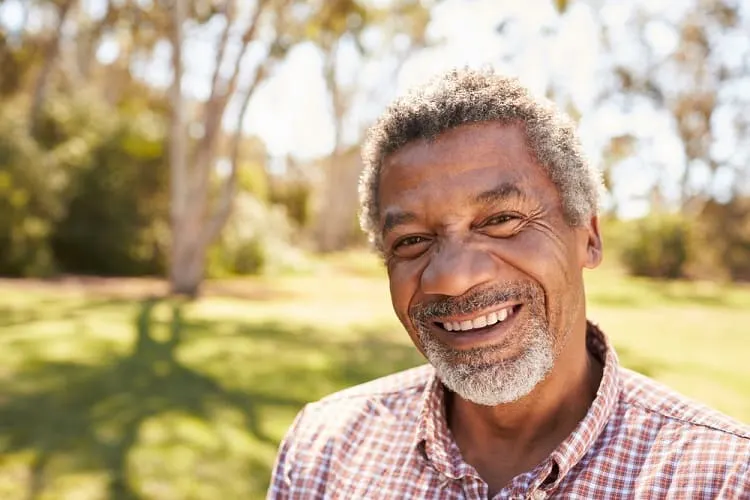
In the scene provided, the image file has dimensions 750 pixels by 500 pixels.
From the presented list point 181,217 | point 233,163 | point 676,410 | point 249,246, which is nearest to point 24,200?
point 181,217

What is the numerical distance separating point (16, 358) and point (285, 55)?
810cm

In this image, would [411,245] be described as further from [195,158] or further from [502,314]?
[195,158]

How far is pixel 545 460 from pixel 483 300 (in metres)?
0.39

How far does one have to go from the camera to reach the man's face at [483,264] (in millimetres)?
1792

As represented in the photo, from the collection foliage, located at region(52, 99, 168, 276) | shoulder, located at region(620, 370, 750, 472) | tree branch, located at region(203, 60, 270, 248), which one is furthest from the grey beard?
foliage, located at region(52, 99, 168, 276)

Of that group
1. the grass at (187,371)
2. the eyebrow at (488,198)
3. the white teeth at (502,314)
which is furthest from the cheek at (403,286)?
the grass at (187,371)

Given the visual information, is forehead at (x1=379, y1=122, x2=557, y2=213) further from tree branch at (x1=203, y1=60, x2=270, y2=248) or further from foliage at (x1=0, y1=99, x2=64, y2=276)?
foliage at (x1=0, y1=99, x2=64, y2=276)

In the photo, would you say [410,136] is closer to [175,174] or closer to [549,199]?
[549,199]

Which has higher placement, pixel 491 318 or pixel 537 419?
pixel 491 318

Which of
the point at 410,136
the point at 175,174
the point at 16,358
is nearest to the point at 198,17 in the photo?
the point at 175,174

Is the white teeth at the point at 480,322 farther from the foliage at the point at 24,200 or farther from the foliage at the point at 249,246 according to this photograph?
the foliage at the point at 249,246

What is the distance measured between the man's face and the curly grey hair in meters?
0.03

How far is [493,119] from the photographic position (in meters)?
1.85

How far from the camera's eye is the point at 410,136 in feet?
6.19
